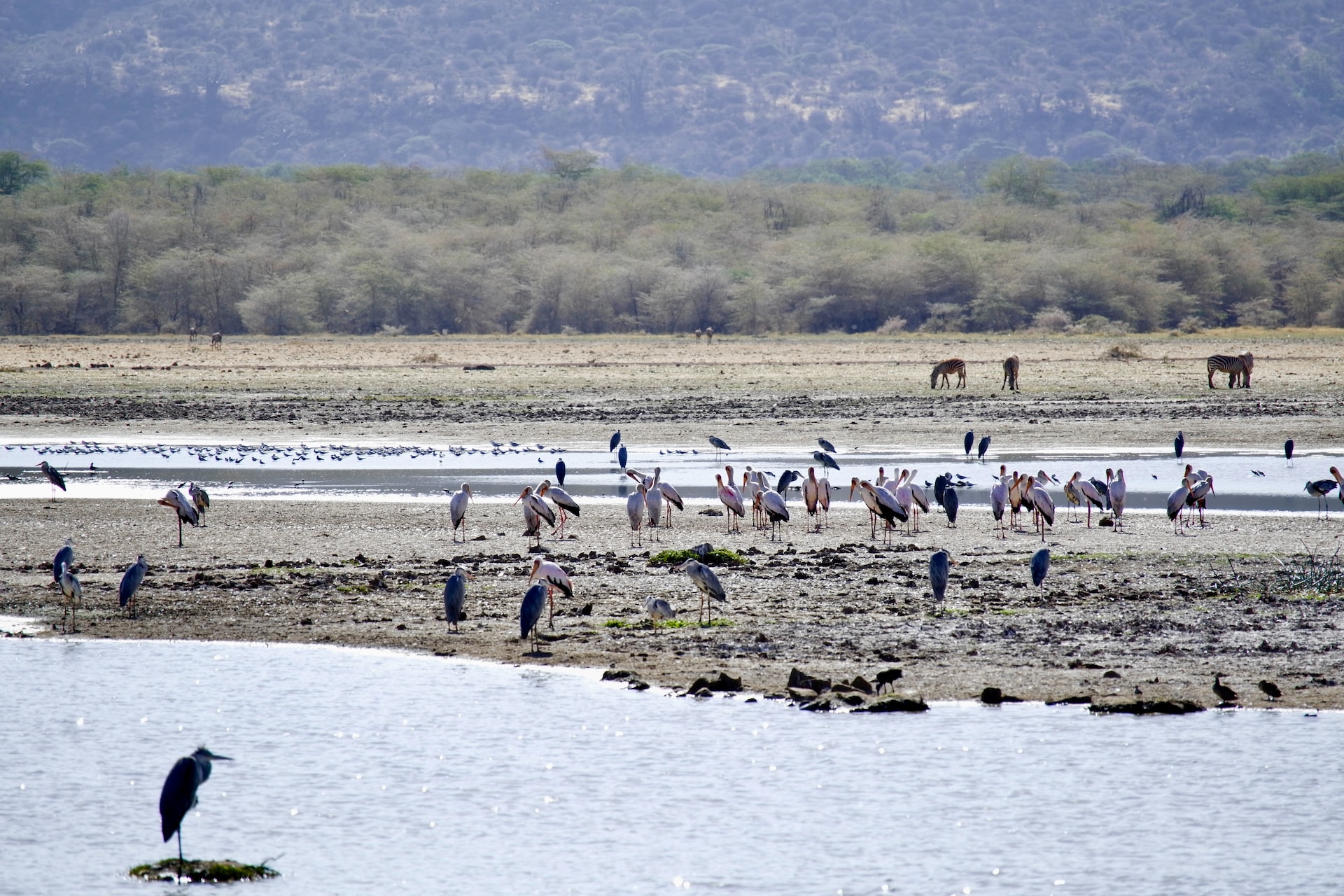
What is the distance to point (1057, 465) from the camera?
697 inches

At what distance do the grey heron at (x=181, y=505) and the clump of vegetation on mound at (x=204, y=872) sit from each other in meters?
6.41

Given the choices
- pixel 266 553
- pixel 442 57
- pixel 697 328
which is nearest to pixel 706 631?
pixel 266 553

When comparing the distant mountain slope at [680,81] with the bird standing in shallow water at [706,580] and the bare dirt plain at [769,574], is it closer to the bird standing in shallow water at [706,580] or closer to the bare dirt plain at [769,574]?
the bare dirt plain at [769,574]

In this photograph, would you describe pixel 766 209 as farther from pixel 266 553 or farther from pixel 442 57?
pixel 442 57

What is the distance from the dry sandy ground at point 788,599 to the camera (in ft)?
27.6

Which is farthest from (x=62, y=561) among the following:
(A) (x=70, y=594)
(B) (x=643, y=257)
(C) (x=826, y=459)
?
(B) (x=643, y=257)

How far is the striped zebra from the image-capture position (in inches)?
1062

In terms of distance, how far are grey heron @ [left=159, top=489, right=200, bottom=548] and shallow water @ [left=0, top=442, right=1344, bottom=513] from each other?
8.41 ft

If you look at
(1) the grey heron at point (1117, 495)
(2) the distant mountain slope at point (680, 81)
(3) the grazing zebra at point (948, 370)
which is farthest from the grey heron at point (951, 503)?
(2) the distant mountain slope at point (680, 81)

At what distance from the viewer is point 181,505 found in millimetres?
12195

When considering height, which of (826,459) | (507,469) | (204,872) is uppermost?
(826,459)

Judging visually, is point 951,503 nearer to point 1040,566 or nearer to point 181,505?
point 1040,566

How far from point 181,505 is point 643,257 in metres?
50.4

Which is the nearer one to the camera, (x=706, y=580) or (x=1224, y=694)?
(x=1224, y=694)
